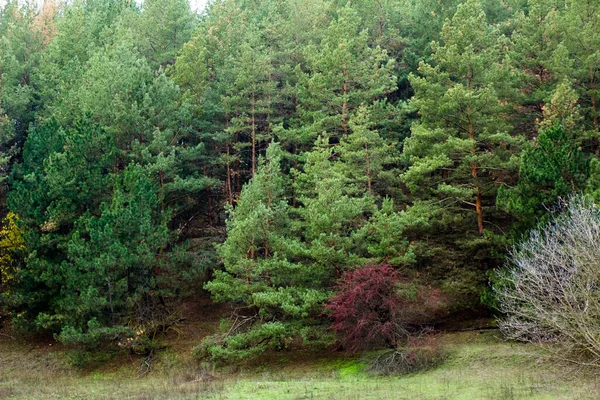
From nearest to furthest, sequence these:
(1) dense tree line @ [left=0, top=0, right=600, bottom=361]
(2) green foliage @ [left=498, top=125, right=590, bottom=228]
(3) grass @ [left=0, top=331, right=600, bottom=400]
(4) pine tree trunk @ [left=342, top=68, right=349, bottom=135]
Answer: (3) grass @ [left=0, top=331, right=600, bottom=400], (2) green foliage @ [left=498, top=125, right=590, bottom=228], (1) dense tree line @ [left=0, top=0, right=600, bottom=361], (4) pine tree trunk @ [left=342, top=68, right=349, bottom=135]

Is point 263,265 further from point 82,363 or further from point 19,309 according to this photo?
point 19,309

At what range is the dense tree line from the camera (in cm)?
2081

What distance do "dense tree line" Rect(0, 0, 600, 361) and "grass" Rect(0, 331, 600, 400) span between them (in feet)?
3.83

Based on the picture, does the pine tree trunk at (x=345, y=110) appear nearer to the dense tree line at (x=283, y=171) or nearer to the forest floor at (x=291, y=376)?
the dense tree line at (x=283, y=171)

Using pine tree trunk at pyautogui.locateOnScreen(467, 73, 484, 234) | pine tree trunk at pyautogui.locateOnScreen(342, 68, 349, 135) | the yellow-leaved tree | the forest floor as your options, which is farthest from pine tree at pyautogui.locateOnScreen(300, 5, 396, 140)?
the yellow-leaved tree

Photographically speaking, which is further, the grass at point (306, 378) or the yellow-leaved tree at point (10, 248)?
the yellow-leaved tree at point (10, 248)

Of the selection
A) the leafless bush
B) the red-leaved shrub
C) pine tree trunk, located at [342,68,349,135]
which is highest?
pine tree trunk, located at [342,68,349,135]

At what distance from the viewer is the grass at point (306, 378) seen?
15.0m

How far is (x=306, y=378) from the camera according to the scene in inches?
757

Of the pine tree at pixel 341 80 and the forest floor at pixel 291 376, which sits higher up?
the pine tree at pixel 341 80

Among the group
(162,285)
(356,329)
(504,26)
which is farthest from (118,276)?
(504,26)

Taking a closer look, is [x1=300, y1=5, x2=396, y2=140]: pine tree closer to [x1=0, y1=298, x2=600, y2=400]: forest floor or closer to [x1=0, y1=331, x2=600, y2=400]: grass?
[x1=0, y1=298, x2=600, y2=400]: forest floor

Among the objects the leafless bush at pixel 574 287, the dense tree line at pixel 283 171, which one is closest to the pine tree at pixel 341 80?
the dense tree line at pixel 283 171

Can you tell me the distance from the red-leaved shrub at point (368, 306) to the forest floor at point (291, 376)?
4.73ft
